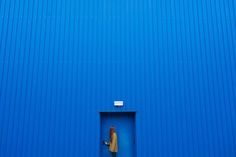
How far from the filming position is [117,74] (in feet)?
32.1

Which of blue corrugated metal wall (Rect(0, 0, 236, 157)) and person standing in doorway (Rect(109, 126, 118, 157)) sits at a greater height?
blue corrugated metal wall (Rect(0, 0, 236, 157))

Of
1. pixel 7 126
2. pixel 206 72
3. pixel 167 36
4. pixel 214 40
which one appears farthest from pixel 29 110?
pixel 214 40

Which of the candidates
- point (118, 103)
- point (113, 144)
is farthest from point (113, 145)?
point (118, 103)

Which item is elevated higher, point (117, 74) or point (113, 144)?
point (117, 74)

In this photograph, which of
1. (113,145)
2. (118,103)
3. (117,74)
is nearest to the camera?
(113,145)

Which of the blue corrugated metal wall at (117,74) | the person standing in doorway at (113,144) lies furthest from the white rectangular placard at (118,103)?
the person standing in doorway at (113,144)

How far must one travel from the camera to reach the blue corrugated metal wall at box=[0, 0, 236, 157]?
30.6 feet

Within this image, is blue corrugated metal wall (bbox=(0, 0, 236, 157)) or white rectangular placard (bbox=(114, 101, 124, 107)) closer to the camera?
blue corrugated metal wall (bbox=(0, 0, 236, 157))

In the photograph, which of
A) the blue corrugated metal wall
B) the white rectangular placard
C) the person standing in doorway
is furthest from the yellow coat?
the white rectangular placard

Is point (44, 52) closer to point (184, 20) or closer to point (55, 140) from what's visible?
point (55, 140)

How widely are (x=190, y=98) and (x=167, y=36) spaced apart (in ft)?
7.73

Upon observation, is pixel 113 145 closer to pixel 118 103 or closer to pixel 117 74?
pixel 118 103

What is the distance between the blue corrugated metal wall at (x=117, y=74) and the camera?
932 centimetres

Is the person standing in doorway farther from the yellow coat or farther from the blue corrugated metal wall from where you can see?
the blue corrugated metal wall
